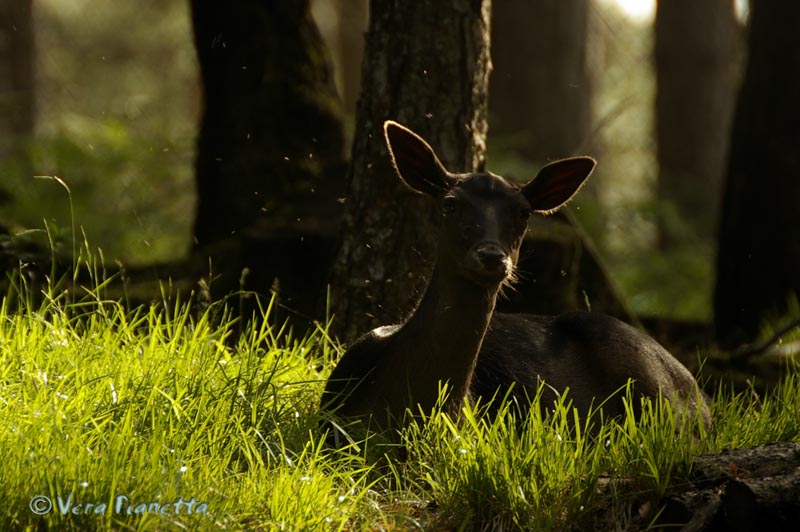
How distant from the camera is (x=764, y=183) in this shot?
9.19 metres

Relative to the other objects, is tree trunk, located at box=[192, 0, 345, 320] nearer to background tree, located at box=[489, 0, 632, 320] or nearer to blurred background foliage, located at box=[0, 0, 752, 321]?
blurred background foliage, located at box=[0, 0, 752, 321]

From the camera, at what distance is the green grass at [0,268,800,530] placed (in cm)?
363

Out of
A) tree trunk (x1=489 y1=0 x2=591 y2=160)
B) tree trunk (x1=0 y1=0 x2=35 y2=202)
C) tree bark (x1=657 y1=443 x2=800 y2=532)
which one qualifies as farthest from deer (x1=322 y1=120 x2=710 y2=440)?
tree trunk (x1=0 y1=0 x2=35 y2=202)

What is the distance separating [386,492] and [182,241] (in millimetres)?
10655

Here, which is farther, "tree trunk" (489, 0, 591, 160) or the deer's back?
"tree trunk" (489, 0, 591, 160)

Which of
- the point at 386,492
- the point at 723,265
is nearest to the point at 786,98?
the point at 723,265

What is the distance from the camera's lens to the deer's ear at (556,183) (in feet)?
16.8

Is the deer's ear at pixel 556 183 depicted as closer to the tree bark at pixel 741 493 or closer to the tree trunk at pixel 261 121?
the tree bark at pixel 741 493

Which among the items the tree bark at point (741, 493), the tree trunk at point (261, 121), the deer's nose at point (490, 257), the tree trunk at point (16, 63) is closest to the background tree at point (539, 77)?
the tree trunk at point (261, 121)

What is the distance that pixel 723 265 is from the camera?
31.4ft

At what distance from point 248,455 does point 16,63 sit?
12642 mm

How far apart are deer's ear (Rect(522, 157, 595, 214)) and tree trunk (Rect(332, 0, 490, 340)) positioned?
3.95ft

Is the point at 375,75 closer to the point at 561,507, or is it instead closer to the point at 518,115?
the point at 561,507

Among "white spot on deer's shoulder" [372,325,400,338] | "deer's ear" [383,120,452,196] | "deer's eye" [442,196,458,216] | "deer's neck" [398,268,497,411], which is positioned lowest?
"white spot on deer's shoulder" [372,325,400,338]
